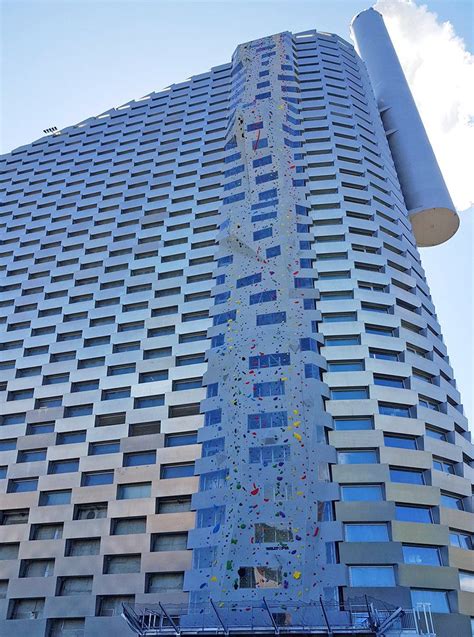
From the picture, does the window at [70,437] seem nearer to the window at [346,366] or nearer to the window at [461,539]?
the window at [346,366]

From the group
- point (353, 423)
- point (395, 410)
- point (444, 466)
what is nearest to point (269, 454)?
point (353, 423)

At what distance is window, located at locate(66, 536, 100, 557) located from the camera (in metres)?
41.2

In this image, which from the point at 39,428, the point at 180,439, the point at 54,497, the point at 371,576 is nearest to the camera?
the point at 371,576

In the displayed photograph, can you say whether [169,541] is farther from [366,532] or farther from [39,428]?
[39,428]

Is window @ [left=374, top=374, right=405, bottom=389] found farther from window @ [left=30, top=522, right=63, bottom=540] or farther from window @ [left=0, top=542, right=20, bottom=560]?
window @ [left=0, top=542, right=20, bottom=560]

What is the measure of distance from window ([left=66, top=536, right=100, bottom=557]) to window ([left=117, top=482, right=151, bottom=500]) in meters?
3.25

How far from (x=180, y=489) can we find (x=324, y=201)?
1064 inches

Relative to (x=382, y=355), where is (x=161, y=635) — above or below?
below

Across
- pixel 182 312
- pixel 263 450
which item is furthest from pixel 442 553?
pixel 182 312

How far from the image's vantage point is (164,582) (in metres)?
38.5

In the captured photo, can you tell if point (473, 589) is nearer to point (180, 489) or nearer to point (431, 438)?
point (431, 438)

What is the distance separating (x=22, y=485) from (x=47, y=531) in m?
4.77

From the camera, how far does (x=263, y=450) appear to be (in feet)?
126

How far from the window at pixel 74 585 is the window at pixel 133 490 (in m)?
5.55
